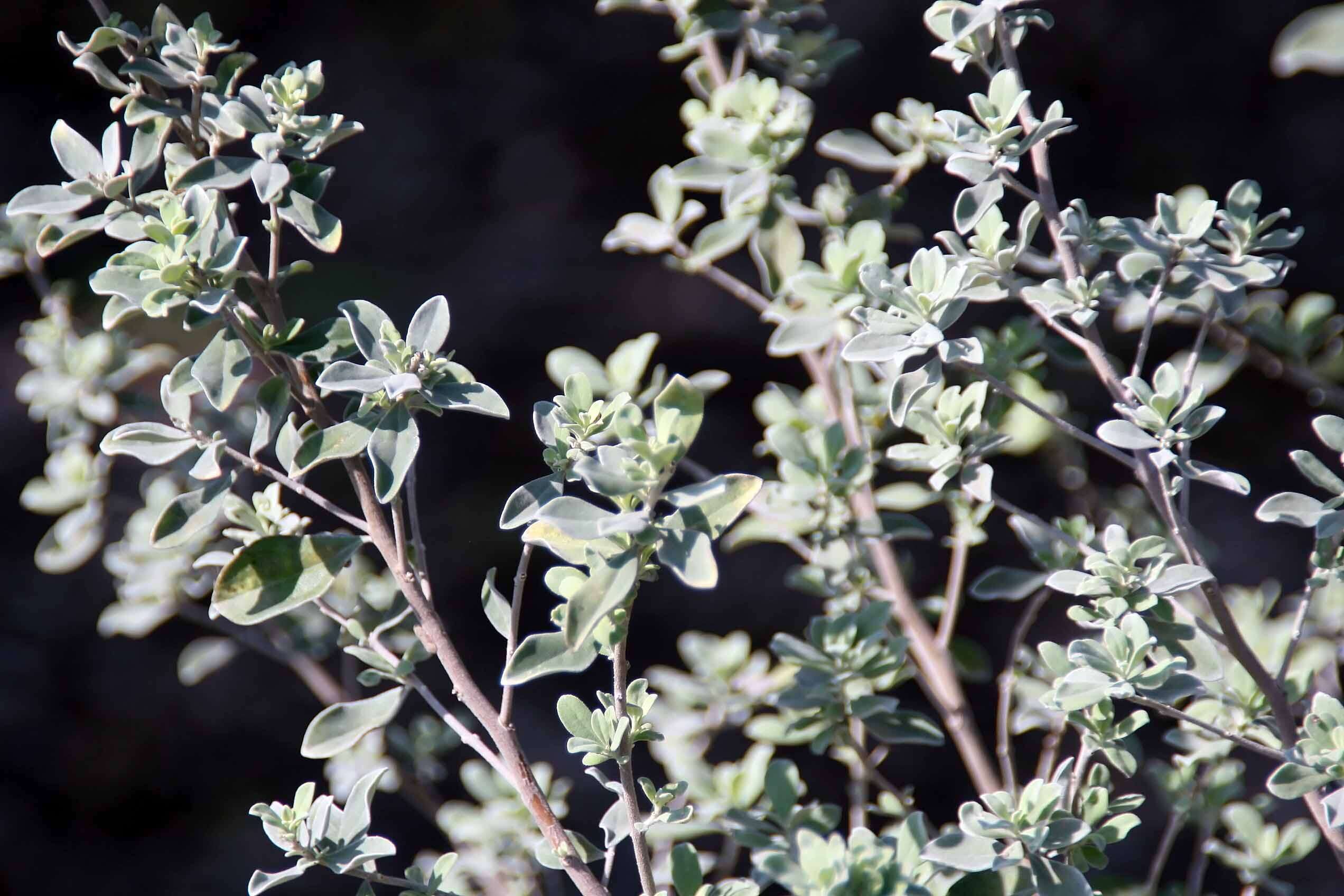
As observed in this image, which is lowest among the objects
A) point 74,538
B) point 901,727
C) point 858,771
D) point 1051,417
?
point 858,771

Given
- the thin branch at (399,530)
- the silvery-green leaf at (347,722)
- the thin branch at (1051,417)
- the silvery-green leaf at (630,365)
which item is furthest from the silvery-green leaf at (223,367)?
the thin branch at (1051,417)

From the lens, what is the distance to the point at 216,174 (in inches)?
32.5

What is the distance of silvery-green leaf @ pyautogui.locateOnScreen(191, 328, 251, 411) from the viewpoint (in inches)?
30.7

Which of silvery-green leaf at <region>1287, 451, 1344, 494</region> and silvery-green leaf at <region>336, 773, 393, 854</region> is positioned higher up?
silvery-green leaf at <region>1287, 451, 1344, 494</region>

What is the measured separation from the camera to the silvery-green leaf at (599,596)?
0.68 metres

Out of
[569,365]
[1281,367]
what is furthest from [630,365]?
[1281,367]

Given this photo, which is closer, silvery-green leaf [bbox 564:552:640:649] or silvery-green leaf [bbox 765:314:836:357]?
silvery-green leaf [bbox 564:552:640:649]

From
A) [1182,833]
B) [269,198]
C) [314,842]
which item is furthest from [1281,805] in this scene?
[269,198]

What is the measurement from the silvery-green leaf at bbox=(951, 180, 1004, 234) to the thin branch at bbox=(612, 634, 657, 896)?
422 mm

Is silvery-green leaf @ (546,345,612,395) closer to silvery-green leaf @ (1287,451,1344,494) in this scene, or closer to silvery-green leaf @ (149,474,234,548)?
silvery-green leaf @ (149,474,234,548)

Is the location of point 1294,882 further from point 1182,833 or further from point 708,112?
point 708,112

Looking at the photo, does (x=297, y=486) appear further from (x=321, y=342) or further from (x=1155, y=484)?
(x=1155, y=484)

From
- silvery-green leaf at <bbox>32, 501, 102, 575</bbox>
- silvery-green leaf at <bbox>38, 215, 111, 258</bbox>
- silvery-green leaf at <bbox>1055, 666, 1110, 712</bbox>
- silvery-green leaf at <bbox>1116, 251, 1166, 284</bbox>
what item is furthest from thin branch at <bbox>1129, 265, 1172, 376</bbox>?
silvery-green leaf at <bbox>32, 501, 102, 575</bbox>

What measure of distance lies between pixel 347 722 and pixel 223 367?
0.97ft
